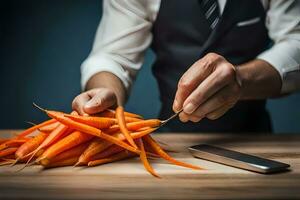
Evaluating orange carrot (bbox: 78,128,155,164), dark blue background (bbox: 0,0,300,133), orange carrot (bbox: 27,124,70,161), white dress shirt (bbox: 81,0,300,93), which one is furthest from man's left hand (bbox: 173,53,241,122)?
dark blue background (bbox: 0,0,300,133)

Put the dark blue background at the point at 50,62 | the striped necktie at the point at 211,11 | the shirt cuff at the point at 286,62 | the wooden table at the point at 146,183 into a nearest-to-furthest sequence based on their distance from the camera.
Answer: the wooden table at the point at 146,183, the shirt cuff at the point at 286,62, the striped necktie at the point at 211,11, the dark blue background at the point at 50,62

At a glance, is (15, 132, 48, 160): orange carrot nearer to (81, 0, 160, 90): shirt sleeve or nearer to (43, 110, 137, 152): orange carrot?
(43, 110, 137, 152): orange carrot

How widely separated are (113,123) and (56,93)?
1.06 m

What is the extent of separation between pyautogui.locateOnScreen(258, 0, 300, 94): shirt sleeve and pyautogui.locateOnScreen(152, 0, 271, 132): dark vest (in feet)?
0.22

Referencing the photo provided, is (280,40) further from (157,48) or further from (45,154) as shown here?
(45,154)

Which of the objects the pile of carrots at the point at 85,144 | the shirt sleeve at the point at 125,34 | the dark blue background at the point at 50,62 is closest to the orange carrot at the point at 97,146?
the pile of carrots at the point at 85,144

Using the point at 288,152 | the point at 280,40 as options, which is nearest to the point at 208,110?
the point at 288,152

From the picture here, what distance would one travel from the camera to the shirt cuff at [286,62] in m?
1.33

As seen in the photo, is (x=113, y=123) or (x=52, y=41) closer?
(x=113, y=123)

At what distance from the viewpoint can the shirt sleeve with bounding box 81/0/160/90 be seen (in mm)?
1462

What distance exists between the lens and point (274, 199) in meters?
0.80

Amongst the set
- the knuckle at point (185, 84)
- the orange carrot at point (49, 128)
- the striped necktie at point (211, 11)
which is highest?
the striped necktie at point (211, 11)

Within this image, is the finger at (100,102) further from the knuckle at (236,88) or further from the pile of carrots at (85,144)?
the knuckle at (236,88)

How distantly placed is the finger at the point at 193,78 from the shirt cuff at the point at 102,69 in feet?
1.22
